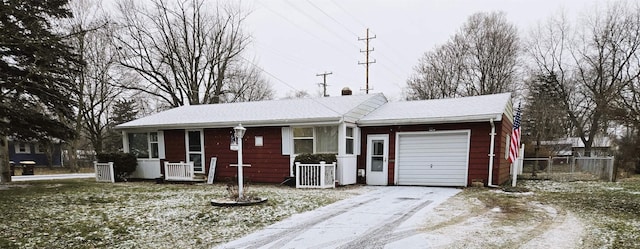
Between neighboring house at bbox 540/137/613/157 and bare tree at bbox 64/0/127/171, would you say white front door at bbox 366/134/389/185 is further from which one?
bare tree at bbox 64/0/127/171

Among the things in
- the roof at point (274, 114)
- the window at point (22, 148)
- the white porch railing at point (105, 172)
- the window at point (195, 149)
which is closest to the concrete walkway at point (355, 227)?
the roof at point (274, 114)

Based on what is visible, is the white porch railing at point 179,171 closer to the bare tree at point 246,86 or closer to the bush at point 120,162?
the bush at point 120,162

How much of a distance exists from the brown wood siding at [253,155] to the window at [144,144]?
246cm

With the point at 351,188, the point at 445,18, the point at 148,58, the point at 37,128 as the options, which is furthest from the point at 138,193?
the point at 445,18

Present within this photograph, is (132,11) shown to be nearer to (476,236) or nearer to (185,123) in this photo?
(185,123)

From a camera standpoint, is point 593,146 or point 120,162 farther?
point 593,146

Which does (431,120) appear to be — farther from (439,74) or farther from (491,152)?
(439,74)

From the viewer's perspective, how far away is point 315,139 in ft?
32.9

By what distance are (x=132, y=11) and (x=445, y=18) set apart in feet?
69.6

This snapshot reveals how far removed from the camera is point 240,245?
3992mm

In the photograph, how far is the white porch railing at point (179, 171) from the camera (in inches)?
433

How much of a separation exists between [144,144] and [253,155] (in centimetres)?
507

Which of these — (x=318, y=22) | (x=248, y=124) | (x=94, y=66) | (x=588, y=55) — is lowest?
(x=248, y=124)

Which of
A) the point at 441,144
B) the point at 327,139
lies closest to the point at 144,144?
the point at 327,139
